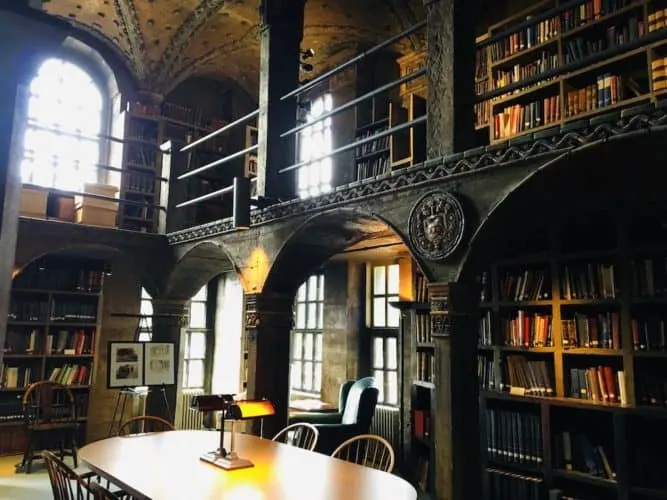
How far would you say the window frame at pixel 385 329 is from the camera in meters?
7.35

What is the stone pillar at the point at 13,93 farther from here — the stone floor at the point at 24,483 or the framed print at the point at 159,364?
the framed print at the point at 159,364

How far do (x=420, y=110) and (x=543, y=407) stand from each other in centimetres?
347

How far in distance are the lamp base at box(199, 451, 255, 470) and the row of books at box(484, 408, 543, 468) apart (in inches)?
90.8

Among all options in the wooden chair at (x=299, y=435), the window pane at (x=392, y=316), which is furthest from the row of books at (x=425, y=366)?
the window pane at (x=392, y=316)

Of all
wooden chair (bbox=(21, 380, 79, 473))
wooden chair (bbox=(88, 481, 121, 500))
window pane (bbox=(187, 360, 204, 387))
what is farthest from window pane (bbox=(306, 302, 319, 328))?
wooden chair (bbox=(88, 481, 121, 500))

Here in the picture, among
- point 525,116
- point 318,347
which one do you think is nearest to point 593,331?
point 525,116

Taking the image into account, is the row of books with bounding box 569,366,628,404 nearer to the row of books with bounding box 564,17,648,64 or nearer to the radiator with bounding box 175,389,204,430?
the row of books with bounding box 564,17,648,64

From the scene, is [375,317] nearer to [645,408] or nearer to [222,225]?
[222,225]

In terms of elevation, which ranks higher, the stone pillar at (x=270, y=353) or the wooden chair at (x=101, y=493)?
the stone pillar at (x=270, y=353)

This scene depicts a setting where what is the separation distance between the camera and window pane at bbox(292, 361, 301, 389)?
856cm

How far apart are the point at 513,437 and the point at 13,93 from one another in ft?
14.3

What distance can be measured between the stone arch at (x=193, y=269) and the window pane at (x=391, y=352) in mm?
2192

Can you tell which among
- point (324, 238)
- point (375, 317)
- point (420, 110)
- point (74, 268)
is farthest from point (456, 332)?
point (74, 268)

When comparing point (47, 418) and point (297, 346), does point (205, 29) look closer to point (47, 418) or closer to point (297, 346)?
point (297, 346)
